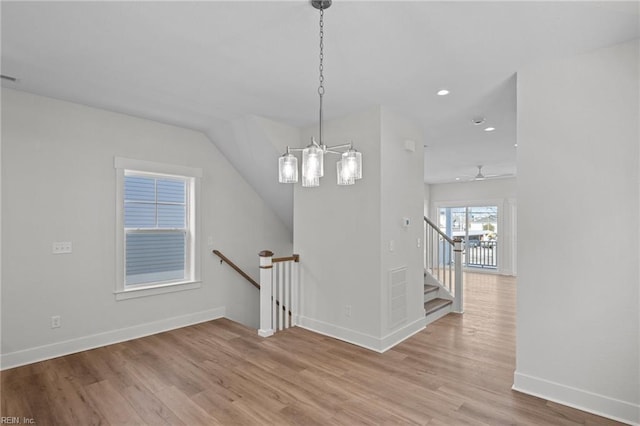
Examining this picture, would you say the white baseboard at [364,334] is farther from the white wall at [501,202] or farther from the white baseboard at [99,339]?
the white wall at [501,202]

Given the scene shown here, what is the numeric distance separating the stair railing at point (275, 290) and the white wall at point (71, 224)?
1.08m

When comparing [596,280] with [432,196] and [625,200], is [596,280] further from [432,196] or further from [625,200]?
[432,196]

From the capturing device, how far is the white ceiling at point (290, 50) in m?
1.94

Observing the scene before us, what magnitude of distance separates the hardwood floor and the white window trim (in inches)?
23.1

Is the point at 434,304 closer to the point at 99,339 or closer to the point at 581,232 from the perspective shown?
the point at 581,232

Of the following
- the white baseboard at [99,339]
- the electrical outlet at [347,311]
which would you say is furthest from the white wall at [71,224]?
the electrical outlet at [347,311]

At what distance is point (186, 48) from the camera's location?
2.36 metres

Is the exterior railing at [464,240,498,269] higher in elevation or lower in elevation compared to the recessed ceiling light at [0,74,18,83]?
lower

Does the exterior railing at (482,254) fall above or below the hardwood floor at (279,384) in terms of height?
above

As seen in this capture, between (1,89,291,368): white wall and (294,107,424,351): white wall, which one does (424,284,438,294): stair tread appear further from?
(1,89,291,368): white wall

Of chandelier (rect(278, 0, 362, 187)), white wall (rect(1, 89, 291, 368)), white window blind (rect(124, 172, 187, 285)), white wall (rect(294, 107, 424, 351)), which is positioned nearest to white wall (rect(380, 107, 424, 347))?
white wall (rect(294, 107, 424, 351))

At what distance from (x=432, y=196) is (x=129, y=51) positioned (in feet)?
28.9

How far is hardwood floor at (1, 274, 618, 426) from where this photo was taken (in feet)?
7.57

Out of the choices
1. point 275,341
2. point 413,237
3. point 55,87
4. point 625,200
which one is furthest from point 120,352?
point 625,200
